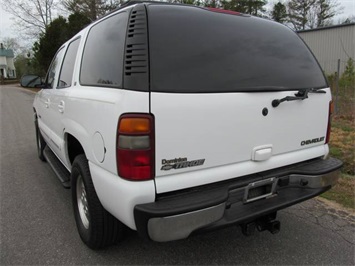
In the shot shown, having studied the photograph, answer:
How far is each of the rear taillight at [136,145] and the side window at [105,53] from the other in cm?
33

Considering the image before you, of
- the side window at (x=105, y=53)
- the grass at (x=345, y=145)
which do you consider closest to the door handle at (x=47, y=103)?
the side window at (x=105, y=53)

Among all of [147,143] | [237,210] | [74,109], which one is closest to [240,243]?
[237,210]

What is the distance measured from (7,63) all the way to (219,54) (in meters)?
96.9

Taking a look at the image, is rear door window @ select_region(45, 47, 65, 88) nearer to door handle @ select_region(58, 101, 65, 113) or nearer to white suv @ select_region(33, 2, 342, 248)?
door handle @ select_region(58, 101, 65, 113)

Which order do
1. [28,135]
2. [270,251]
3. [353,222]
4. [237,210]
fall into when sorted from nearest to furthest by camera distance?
[237,210] < [270,251] < [353,222] < [28,135]

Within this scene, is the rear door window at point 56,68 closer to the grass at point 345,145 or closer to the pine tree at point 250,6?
the grass at point 345,145

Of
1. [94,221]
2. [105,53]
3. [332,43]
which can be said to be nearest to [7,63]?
[332,43]

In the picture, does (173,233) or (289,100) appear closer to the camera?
(173,233)

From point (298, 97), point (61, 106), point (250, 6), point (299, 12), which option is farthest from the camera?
point (299, 12)

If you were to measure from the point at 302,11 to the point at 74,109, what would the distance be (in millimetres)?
49534

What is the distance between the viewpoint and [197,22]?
2375mm

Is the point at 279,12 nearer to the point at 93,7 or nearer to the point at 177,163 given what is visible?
the point at 93,7

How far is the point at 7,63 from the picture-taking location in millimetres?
85125

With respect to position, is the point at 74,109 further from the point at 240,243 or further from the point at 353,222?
the point at 353,222
